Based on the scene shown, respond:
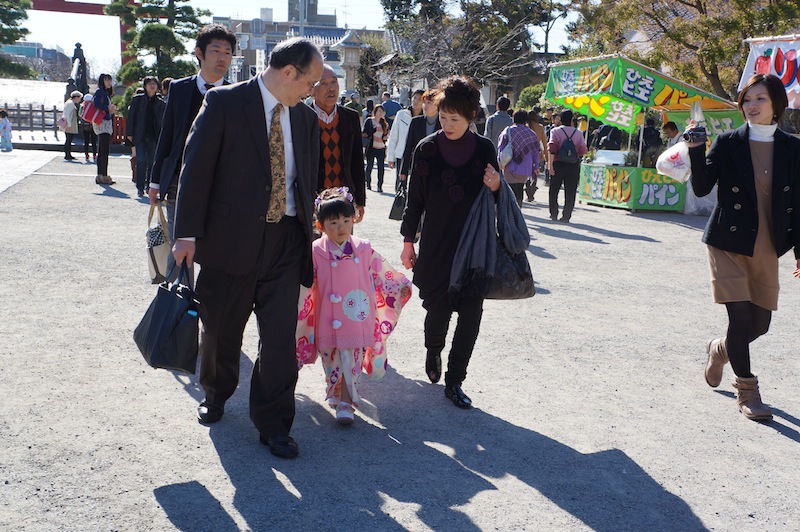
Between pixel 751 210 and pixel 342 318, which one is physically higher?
pixel 751 210

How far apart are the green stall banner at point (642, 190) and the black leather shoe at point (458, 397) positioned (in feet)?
36.1

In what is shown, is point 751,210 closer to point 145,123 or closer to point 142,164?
point 145,123

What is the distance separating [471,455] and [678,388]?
70.0 inches

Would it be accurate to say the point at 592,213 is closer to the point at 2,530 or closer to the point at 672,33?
the point at 672,33

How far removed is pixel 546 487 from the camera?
360cm

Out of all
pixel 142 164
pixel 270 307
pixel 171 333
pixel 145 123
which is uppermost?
pixel 145 123

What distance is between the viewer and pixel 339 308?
427 cm

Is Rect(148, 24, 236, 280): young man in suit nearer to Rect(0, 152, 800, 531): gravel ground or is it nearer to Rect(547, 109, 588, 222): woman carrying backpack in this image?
Rect(0, 152, 800, 531): gravel ground

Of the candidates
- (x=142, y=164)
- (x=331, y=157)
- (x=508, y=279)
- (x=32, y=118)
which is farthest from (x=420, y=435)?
(x=32, y=118)

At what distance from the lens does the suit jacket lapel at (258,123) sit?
3.60 m

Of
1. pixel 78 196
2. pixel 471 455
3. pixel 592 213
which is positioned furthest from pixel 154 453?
pixel 592 213

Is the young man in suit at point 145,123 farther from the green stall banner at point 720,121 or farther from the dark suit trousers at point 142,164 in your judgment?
the green stall banner at point 720,121

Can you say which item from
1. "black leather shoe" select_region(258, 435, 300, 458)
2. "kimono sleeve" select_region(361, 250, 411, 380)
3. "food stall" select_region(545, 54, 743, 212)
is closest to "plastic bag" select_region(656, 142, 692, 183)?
Answer: "kimono sleeve" select_region(361, 250, 411, 380)

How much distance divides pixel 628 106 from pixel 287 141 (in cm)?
1409
